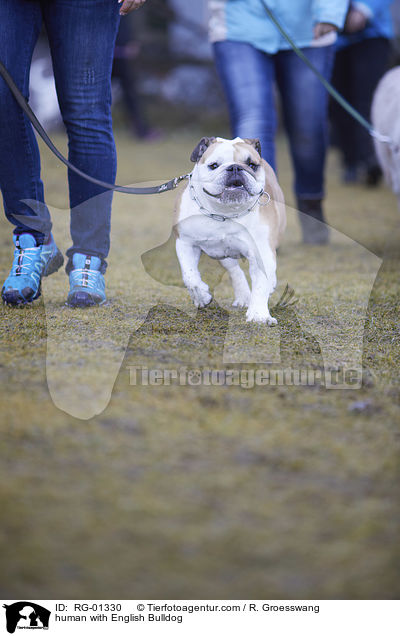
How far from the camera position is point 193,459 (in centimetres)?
128

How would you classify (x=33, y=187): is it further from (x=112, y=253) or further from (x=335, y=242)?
(x=335, y=242)

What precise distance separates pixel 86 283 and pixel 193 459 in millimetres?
1105

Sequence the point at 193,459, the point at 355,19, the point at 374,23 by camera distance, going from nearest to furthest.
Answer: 1. the point at 193,459
2. the point at 355,19
3. the point at 374,23

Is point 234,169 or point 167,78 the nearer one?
point 234,169

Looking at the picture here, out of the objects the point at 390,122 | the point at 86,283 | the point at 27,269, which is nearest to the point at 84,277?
the point at 86,283

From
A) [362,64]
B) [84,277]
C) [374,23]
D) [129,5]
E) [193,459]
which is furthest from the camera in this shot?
[362,64]

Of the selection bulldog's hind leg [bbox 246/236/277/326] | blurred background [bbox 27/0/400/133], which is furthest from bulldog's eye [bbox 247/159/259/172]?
blurred background [bbox 27/0/400/133]

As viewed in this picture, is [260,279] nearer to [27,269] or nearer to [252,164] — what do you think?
[252,164]

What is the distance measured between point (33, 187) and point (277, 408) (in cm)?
124

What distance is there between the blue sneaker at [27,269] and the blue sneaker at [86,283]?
0.11m

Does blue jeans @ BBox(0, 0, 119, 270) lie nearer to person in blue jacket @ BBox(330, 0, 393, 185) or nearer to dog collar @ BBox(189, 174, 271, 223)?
dog collar @ BBox(189, 174, 271, 223)

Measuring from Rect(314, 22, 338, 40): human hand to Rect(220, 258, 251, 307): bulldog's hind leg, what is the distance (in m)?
1.20
